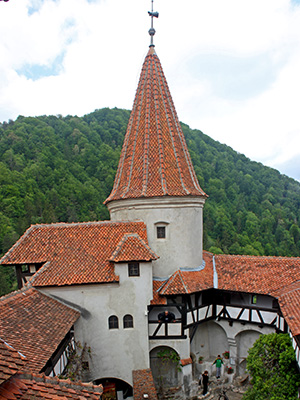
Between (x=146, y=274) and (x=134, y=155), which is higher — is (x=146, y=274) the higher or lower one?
the lower one

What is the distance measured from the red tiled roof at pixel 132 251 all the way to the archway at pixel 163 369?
5.62 metres

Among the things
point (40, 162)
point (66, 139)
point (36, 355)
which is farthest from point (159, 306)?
point (66, 139)

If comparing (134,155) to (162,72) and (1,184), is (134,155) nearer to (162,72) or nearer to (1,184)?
(162,72)

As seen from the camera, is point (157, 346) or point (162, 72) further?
point (162, 72)

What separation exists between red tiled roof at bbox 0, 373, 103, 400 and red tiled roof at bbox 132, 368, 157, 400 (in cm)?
825

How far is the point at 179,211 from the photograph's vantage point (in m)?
17.5

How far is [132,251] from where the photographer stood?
49.5ft

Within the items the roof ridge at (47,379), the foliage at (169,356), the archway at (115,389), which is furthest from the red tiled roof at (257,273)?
the roof ridge at (47,379)

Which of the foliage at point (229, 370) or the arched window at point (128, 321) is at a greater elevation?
the arched window at point (128, 321)

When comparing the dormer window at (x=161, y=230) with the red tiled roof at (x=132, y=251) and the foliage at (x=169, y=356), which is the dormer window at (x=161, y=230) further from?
the foliage at (x=169, y=356)

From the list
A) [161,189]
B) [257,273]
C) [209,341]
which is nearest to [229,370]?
[209,341]

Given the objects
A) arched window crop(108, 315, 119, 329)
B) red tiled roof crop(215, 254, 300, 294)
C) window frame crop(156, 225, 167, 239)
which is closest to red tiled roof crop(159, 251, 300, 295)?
red tiled roof crop(215, 254, 300, 294)

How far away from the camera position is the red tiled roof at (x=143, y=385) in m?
13.9

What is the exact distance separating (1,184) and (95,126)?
40.9 meters
